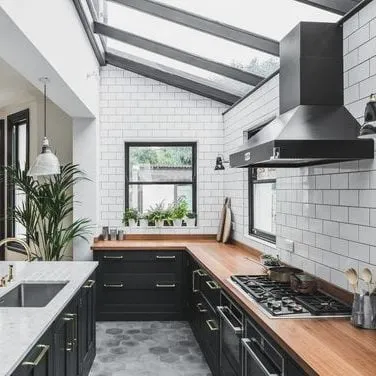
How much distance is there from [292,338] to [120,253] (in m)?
3.59

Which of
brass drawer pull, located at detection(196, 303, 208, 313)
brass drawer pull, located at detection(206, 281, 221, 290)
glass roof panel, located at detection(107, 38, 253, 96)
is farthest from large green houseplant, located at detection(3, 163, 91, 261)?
brass drawer pull, located at detection(206, 281, 221, 290)

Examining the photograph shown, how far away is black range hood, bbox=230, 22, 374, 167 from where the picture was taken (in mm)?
2404

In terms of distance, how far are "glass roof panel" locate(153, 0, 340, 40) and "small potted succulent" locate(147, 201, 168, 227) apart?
289 centimetres

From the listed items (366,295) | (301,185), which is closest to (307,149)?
(366,295)

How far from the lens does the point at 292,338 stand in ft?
6.85

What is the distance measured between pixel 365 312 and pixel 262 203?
2.73m

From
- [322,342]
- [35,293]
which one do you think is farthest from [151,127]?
[322,342]

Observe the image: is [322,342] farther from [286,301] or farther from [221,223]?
[221,223]

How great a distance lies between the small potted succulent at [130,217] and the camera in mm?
6082

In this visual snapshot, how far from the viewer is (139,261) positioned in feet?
17.9

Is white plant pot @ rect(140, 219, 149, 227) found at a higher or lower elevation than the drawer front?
higher

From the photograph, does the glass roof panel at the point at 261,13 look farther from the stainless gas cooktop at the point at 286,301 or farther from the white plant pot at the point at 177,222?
the white plant pot at the point at 177,222

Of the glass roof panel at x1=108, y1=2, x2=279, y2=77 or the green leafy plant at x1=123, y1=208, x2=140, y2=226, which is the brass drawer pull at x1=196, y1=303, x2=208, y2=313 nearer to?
the green leafy plant at x1=123, y1=208, x2=140, y2=226

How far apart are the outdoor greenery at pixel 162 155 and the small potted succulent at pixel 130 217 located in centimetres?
68
